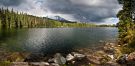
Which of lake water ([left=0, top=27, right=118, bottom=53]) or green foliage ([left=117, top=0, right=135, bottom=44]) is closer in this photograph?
lake water ([left=0, top=27, right=118, bottom=53])

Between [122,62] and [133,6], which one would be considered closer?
[122,62]

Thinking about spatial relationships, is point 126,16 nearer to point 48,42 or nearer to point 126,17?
point 126,17

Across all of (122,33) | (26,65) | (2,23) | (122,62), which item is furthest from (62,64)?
(2,23)

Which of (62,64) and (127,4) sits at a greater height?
(127,4)

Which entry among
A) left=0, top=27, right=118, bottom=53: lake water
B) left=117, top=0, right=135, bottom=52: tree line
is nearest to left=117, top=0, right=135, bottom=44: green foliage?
left=117, top=0, right=135, bottom=52: tree line

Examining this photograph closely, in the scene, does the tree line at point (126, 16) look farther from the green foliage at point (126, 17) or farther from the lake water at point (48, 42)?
the lake water at point (48, 42)

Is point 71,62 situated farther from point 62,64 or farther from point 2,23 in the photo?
point 2,23

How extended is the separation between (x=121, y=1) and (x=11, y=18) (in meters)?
136

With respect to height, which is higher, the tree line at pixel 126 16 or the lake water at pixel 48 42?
the tree line at pixel 126 16

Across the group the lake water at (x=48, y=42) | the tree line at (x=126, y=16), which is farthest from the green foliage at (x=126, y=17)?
the lake water at (x=48, y=42)

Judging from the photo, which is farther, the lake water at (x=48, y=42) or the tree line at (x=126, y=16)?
the tree line at (x=126, y=16)

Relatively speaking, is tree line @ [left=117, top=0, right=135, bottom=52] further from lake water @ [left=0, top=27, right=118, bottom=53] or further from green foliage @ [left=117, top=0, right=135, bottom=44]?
lake water @ [left=0, top=27, right=118, bottom=53]

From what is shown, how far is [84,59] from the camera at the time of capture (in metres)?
37.1

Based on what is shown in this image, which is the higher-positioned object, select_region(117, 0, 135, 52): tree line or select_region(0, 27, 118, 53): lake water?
select_region(117, 0, 135, 52): tree line
